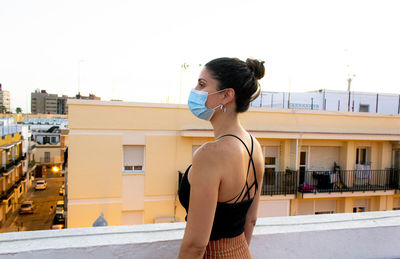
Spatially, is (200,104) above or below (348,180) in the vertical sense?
above

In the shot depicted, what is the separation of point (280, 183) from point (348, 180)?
258cm

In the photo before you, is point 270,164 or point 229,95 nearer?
point 229,95

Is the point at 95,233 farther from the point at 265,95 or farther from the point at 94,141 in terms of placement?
the point at 265,95

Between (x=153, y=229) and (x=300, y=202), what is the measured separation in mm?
10022

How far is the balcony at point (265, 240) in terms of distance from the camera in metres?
1.35

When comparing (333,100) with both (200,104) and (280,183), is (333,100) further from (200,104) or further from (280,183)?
(200,104)

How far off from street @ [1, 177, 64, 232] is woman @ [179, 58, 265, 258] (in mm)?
20673

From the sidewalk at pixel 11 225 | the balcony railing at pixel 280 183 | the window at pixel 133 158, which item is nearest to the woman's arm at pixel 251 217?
the window at pixel 133 158

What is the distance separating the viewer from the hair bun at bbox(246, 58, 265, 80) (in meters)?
1.21

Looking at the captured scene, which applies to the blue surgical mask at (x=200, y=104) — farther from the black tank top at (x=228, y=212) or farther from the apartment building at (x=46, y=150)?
the apartment building at (x=46, y=150)

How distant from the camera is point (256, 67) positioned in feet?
4.01

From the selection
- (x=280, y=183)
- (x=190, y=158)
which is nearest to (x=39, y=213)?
(x=190, y=158)

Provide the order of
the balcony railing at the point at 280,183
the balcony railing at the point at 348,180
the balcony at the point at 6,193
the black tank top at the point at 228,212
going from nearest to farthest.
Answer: the black tank top at the point at 228,212 < the balcony railing at the point at 280,183 < the balcony railing at the point at 348,180 < the balcony at the point at 6,193

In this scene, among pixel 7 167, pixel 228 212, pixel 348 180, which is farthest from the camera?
pixel 7 167
